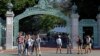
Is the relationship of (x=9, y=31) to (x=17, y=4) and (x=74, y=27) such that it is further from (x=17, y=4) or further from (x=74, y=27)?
(x=17, y=4)

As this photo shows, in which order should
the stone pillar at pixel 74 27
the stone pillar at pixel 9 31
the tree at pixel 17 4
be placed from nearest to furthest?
the stone pillar at pixel 9 31 → the stone pillar at pixel 74 27 → the tree at pixel 17 4

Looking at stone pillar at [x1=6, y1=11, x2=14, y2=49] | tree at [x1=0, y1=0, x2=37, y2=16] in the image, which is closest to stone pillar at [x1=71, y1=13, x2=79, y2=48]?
stone pillar at [x1=6, y1=11, x2=14, y2=49]

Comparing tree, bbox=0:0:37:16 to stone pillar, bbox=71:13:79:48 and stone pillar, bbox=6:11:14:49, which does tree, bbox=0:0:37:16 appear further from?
stone pillar, bbox=71:13:79:48

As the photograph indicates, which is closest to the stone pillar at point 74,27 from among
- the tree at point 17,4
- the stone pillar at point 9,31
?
the stone pillar at point 9,31

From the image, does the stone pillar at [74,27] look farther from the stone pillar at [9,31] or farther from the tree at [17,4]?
the tree at [17,4]

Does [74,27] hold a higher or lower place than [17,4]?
lower

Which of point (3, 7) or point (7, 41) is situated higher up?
point (3, 7)

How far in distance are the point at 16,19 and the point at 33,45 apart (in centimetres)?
1229

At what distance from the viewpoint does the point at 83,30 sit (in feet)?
131

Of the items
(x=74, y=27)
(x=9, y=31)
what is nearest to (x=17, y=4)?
(x=9, y=31)

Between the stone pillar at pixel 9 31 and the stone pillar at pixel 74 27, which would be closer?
the stone pillar at pixel 9 31

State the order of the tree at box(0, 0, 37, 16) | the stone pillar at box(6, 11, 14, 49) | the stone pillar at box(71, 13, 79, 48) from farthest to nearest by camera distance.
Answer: the tree at box(0, 0, 37, 16)
the stone pillar at box(71, 13, 79, 48)
the stone pillar at box(6, 11, 14, 49)

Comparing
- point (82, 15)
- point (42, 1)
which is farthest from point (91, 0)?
point (42, 1)

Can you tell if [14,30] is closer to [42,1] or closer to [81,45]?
[42,1]
